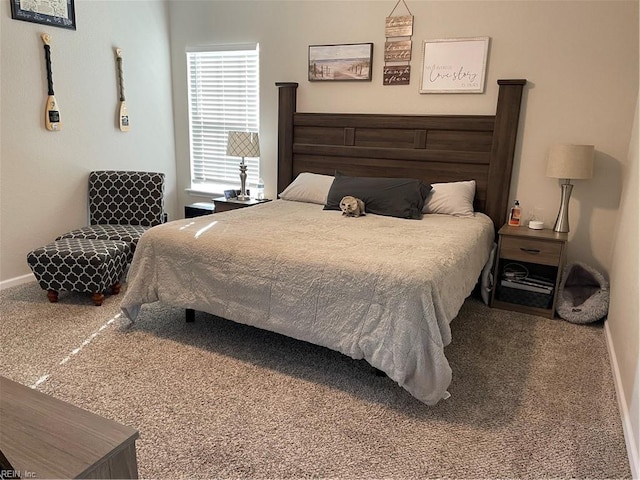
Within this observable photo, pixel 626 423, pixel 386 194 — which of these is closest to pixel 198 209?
pixel 386 194

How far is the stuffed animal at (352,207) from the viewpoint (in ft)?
10.8

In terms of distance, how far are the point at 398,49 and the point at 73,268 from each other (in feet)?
9.82

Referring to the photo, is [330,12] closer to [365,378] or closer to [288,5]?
[288,5]

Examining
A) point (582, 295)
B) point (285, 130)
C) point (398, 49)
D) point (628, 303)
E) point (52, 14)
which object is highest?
point (52, 14)

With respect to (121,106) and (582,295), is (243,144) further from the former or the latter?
(582,295)

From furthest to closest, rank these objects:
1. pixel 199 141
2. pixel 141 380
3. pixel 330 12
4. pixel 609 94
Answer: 1. pixel 199 141
2. pixel 330 12
3. pixel 609 94
4. pixel 141 380

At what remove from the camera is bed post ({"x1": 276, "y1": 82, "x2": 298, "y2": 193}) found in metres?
4.21

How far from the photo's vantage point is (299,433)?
1.92m

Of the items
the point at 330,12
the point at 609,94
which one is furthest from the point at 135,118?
the point at 609,94

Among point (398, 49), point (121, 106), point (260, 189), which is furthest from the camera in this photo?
point (260, 189)

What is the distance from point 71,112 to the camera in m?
3.74

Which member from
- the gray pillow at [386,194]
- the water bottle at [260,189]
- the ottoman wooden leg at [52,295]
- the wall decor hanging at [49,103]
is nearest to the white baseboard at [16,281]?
the ottoman wooden leg at [52,295]

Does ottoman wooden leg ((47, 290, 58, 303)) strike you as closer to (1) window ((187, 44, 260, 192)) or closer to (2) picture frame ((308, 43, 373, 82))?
(1) window ((187, 44, 260, 192))

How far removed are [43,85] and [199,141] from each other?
1.60 m
